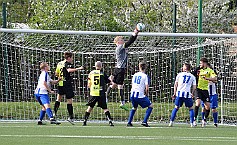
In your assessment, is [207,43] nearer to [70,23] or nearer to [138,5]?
[70,23]

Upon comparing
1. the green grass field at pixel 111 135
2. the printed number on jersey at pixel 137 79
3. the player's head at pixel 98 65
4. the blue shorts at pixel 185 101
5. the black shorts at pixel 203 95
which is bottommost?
the green grass field at pixel 111 135

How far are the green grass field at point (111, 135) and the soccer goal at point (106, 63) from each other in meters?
3.45

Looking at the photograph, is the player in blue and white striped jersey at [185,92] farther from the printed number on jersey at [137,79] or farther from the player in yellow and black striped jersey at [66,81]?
the player in yellow and black striped jersey at [66,81]

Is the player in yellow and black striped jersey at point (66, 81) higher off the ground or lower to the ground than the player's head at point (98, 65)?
lower

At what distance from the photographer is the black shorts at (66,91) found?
19.1m

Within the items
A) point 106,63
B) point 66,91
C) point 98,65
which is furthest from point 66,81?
point 106,63

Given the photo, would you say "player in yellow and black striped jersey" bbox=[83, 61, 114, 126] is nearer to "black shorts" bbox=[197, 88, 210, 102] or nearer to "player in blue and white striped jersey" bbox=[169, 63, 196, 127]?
"player in blue and white striped jersey" bbox=[169, 63, 196, 127]

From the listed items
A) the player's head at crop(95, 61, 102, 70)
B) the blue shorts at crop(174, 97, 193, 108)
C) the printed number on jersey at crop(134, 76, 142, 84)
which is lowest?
the blue shorts at crop(174, 97, 193, 108)

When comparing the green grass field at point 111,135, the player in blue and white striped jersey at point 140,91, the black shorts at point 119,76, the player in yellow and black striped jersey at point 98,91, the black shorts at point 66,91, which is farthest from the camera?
the black shorts at point 119,76

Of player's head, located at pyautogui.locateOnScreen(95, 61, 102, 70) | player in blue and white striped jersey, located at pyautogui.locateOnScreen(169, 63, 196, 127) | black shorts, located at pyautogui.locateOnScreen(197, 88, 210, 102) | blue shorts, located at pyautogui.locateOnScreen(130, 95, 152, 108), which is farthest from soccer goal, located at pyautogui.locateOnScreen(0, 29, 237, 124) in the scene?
player's head, located at pyautogui.locateOnScreen(95, 61, 102, 70)

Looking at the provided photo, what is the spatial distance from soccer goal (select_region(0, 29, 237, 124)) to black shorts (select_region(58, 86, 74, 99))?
6.03ft

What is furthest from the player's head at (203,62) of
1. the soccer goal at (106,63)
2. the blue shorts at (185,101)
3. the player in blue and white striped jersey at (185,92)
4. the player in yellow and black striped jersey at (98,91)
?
the player in yellow and black striped jersey at (98,91)

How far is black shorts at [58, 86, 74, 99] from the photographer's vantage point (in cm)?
1909

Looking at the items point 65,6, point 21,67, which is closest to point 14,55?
point 21,67
